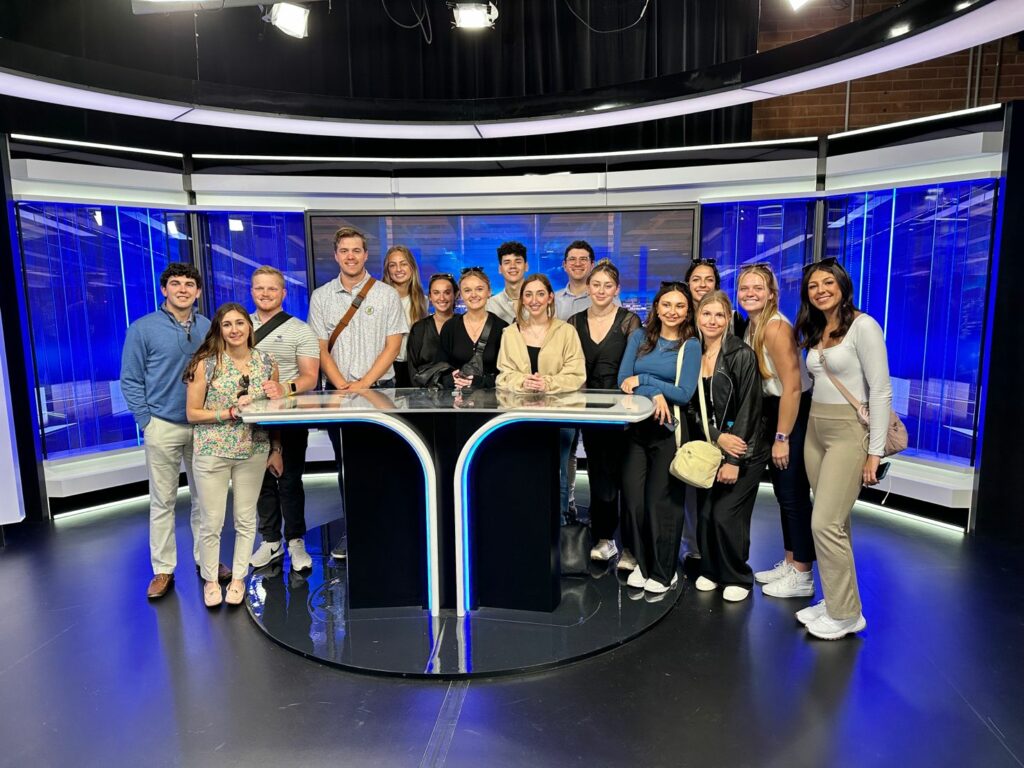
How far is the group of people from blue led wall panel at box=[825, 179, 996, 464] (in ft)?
6.23

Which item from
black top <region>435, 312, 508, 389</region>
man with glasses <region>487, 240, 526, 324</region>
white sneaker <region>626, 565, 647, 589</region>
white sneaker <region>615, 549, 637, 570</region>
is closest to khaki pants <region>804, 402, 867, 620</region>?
white sneaker <region>626, 565, 647, 589</region>

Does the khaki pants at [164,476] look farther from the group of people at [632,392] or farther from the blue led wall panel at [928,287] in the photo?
the blue led wall panel at [928,287]

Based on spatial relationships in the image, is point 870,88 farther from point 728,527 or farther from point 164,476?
point 164,476

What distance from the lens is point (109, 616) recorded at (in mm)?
3266

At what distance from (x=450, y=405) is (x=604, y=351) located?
3.53 feet

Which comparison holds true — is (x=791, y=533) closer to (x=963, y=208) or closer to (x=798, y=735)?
(x=798, y=735)

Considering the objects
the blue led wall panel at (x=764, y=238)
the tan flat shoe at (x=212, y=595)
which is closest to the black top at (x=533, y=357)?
the tan flat shoe at (x=212, y=595)

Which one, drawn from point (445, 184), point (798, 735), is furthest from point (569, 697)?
point (445, 184)

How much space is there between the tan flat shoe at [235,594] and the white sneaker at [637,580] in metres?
1.97

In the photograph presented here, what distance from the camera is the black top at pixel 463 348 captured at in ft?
12.0

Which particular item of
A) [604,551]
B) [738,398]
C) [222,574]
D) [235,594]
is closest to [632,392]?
[738,398]

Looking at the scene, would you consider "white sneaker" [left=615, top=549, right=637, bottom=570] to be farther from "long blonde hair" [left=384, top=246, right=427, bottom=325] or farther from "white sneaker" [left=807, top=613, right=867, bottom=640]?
"long blonde hair" [left=384, top=246, right=427, bottom=325]

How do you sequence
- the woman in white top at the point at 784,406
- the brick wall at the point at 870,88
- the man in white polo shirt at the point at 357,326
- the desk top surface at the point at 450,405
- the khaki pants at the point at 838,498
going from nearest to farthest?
1. the desk top surface at the point at 450,405
2. the khaki pants at the point at 838,498
3. the woman in white top at the point at 784,406
4. the man in white polo shirt at the point at 357,326
5. the brick wall at the point at 870,88

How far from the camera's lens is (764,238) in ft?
17.7
